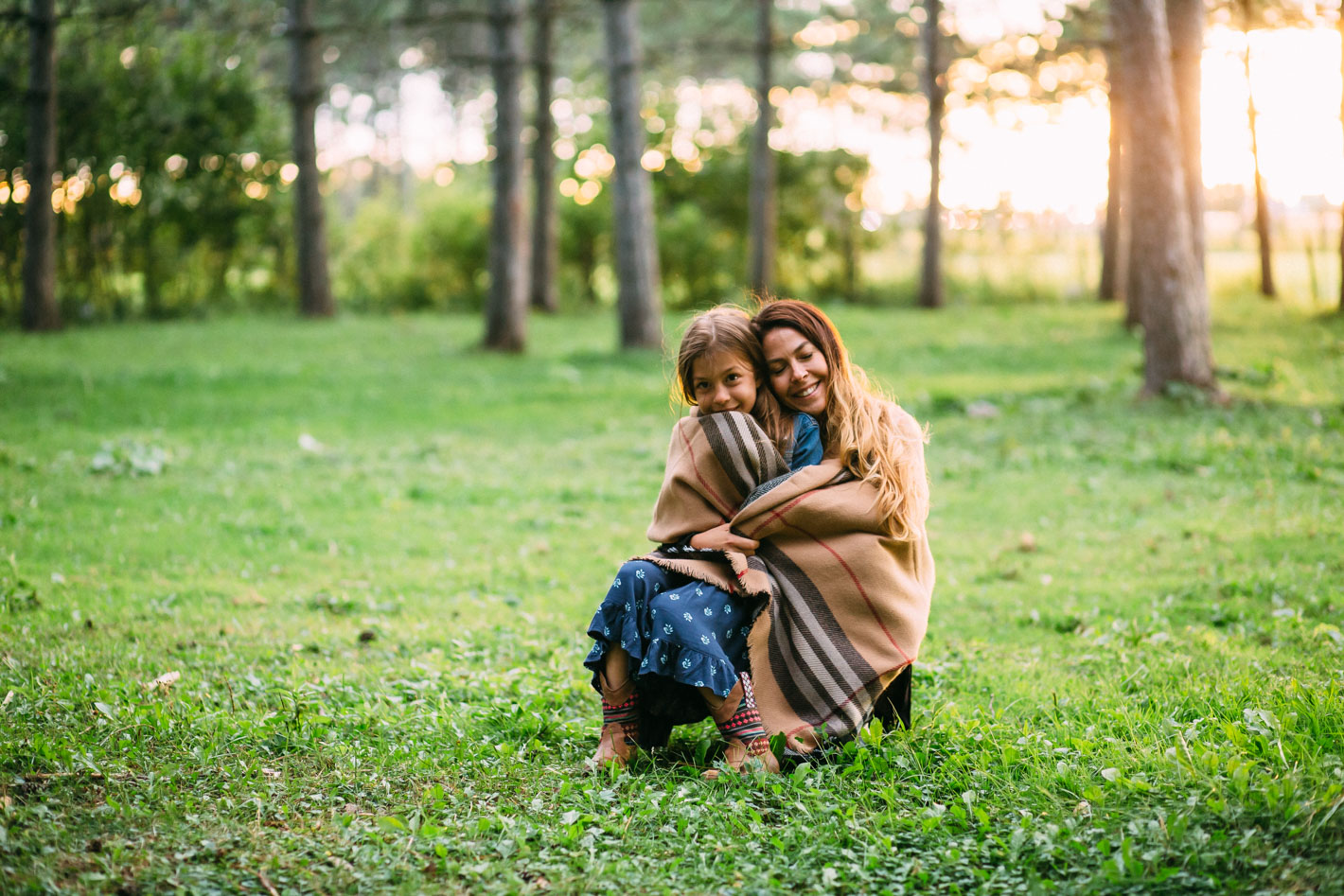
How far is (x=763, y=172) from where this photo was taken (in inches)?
927

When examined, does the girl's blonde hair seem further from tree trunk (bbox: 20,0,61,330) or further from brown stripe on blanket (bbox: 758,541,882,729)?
tree trunk (bbox: 20,0,61,330)

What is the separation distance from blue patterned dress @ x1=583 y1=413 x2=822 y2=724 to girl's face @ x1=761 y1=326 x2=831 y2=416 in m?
0.78

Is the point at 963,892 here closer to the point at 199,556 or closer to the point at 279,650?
the point at 279,650

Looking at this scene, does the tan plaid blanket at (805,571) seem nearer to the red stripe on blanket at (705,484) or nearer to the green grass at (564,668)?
the red stripe on blanket at (705,484)

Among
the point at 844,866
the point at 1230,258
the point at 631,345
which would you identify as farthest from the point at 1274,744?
the point at 1230,258

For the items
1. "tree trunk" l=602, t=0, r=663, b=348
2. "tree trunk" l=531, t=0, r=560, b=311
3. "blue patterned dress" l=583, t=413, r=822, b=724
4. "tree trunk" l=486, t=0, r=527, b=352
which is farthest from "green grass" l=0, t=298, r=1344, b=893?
"tree trunk" l=531, t=0, r=560, b=311

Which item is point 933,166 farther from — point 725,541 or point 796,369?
point 725,541

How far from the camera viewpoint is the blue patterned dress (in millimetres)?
3721

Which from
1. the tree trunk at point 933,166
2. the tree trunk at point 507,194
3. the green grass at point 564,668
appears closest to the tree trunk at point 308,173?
the tree trunk at point 507,194

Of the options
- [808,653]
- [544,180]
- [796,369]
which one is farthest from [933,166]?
[808,653]

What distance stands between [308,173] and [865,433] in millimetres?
20042

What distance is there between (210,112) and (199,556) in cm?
1772

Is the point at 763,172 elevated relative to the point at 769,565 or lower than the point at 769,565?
elevated

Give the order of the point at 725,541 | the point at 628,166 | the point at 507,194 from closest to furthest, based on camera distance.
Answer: the point at 725,541, the point at 628,166, the point at 507,194
